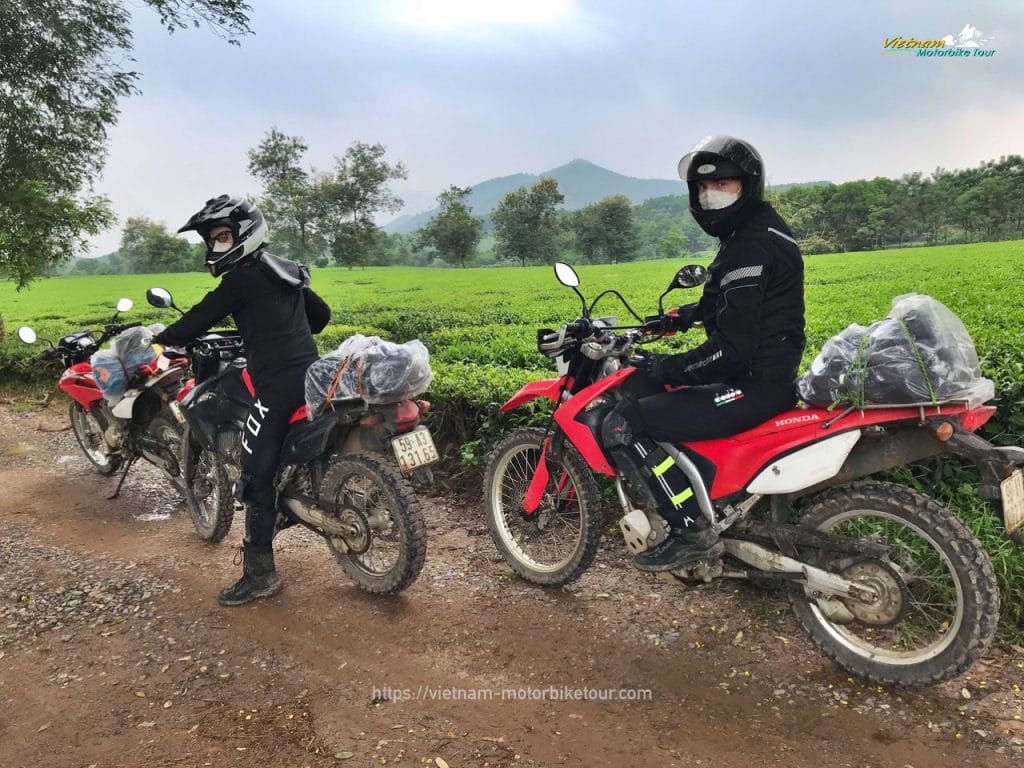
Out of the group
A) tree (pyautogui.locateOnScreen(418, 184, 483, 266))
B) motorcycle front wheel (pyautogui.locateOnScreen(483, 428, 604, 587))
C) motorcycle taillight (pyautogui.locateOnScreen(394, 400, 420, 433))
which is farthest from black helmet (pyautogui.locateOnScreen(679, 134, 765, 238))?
tree (pyautogui.locateOnScreen(418, 184, 483, 266))

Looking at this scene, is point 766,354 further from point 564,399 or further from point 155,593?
point 155,593

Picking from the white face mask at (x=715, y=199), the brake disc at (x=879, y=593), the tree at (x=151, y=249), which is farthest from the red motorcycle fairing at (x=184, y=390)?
the tree at (x=151, y=249)

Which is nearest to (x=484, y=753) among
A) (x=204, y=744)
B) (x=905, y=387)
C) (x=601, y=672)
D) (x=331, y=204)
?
(x=601, y=672)

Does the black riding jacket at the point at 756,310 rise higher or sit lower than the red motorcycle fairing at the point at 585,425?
higher

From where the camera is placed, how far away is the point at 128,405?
218 inches

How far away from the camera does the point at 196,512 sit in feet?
16.4

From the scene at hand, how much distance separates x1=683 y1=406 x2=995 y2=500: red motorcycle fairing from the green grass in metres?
1.11

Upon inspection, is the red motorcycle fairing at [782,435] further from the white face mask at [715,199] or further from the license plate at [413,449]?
the license plate at [413,449]

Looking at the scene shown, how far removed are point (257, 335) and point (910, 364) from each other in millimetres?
3301

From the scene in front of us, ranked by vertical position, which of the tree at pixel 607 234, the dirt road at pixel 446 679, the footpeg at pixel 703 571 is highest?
the tree at pixel 607 234

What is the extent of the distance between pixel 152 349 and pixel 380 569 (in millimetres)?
2940

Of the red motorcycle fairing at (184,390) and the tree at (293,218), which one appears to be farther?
the tree at (293,218)

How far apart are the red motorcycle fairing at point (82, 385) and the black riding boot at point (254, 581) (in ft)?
9.93

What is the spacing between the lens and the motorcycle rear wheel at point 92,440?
6363mm
